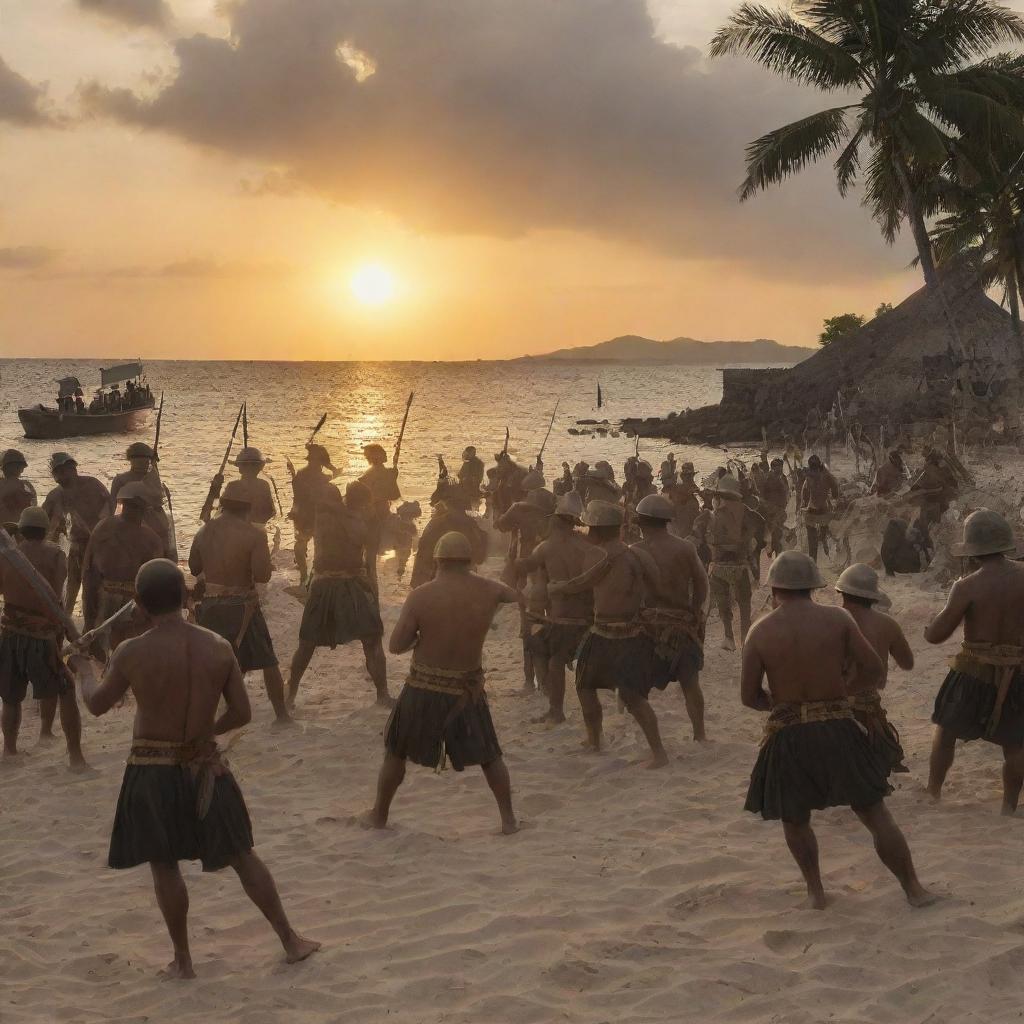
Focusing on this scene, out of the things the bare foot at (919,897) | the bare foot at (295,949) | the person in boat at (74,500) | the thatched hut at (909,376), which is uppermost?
the thatched hut at (909,376)

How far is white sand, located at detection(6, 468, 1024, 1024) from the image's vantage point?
4.67m

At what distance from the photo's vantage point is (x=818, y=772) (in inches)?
206

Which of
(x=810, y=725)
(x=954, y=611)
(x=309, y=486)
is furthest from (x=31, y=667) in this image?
(x=954, y=611)

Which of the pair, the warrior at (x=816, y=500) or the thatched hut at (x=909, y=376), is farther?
the thatched hut at (x=909, y=376)

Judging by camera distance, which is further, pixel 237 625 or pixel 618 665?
pixel 237 625

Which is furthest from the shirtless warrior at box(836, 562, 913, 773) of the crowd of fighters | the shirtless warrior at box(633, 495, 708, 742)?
the shirtless warrior at box(633, 495, 708, 742)

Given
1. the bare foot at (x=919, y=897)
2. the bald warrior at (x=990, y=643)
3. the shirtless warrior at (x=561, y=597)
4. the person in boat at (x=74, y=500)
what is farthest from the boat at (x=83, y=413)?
the bare foot at (x=919, y=897)

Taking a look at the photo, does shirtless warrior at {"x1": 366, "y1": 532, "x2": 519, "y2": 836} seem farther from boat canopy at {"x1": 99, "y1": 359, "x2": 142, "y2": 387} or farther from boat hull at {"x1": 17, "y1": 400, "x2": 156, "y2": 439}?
boat hull at {"x1": 17, "y1": 400, "x2": 156, "y2": 439}

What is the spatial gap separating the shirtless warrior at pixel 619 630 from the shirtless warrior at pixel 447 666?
1570 millimetres

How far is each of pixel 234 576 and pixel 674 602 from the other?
11.1ft

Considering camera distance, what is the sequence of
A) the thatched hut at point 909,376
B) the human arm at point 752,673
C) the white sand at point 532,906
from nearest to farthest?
the white sand at point 532,906 < the human arm at point 752,673 < the thatched hut at point 909,376

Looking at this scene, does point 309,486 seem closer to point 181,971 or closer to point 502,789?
point 502,789

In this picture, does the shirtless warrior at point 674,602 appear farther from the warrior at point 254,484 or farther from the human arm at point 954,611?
the warrior at point 254,484

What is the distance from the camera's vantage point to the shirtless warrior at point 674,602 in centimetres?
806
